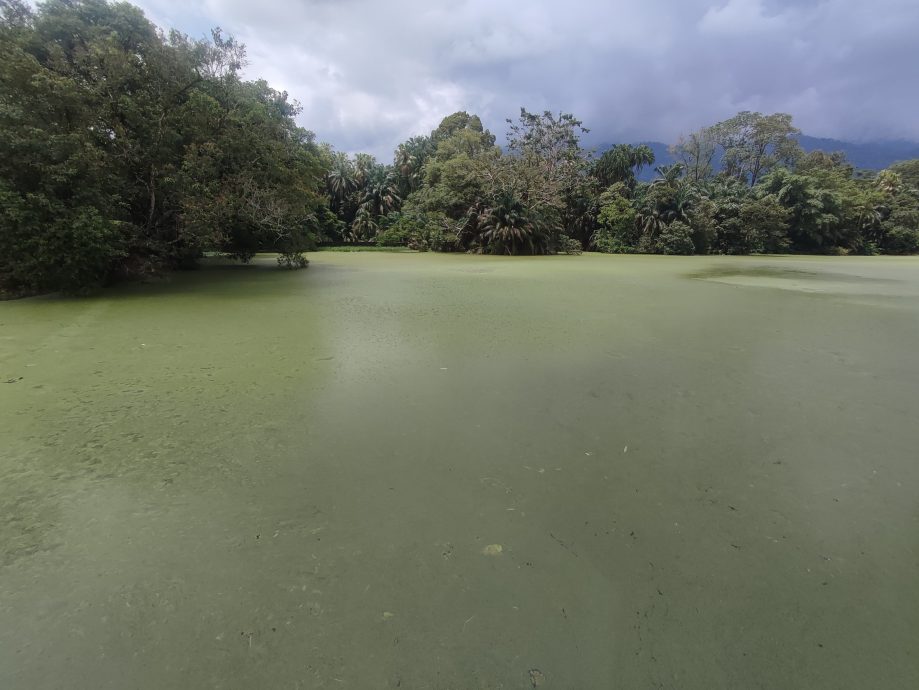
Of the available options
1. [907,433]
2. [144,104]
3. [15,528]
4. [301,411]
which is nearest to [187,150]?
[144,104]

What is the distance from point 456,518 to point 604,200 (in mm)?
24033

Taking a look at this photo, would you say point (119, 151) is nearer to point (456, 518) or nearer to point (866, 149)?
point (456, 518)

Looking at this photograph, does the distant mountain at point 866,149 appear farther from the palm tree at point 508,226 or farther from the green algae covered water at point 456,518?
the green algae covered water at point 456,518

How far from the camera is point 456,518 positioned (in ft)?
5.34

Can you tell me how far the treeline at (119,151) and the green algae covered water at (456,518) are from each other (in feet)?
9.00

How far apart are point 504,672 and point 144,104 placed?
886 centimetres

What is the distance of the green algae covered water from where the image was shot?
43.9 inches

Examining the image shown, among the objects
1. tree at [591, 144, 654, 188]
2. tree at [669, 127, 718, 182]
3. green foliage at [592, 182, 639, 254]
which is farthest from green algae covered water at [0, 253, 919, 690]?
tree at [669, 127, 718, 182]

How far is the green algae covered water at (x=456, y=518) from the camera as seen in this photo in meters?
1.11

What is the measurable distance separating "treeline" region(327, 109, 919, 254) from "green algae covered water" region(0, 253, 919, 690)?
52.1 ft

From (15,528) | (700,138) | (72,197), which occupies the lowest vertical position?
(15,528)

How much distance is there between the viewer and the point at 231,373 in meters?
3.19

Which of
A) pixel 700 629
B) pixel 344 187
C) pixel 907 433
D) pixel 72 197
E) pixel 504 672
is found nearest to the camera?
pixel 504 672

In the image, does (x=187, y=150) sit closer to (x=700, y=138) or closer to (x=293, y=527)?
(x=293, y=527)
